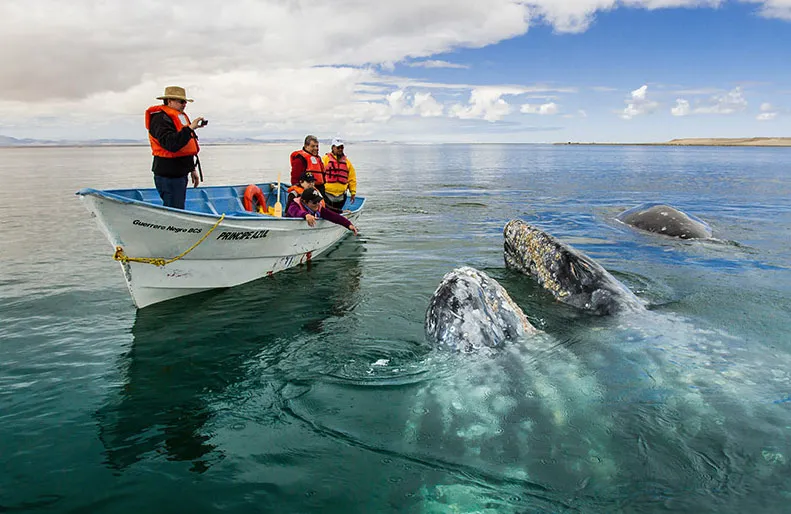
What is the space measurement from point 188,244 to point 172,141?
1.70 m

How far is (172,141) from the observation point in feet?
28.0

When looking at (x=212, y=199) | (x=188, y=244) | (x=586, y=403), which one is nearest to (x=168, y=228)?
(x=188, y=244)

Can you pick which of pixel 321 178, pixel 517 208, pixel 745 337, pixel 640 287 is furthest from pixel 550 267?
pixel 517 208

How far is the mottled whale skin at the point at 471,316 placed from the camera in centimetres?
633

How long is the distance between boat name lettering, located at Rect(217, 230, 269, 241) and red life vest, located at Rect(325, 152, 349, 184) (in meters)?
4.35

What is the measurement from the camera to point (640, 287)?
9469 mm

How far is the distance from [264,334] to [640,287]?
6.57 metres

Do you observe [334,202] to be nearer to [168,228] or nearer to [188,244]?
[188,244]

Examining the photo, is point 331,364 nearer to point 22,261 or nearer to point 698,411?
point 698,411

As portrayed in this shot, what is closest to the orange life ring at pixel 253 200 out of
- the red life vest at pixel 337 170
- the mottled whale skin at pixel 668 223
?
the red life vest at pixel 337 170

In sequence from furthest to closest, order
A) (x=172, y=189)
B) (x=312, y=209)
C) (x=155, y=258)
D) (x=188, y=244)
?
(x=312, y=209), (x=172, y=189), (x=188, y=244), (x=155, y=258)

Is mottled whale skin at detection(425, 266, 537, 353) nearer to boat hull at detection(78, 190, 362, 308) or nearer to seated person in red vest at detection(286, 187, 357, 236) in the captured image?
boat hull at detection(78, 190, 362, 308)

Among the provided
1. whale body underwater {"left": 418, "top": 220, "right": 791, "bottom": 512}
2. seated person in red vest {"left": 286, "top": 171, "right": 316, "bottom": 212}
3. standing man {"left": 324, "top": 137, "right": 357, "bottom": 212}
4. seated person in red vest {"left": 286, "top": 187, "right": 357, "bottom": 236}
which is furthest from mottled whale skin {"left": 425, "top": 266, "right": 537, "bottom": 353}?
standing man {"left": 324, "top": 137, "right": 357, "bottom": 212}

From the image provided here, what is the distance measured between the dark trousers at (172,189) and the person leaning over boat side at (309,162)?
388 cm
